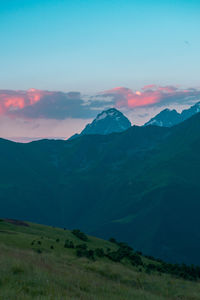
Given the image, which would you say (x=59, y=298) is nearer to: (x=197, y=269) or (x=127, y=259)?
(x=127, y=259)

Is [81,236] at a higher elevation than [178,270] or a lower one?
higher

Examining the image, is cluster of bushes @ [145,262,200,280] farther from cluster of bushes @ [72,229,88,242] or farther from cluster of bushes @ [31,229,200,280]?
cluster of bushes @ [72,229,88,242]

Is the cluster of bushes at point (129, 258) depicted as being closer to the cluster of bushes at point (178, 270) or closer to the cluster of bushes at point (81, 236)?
the cluster of bushes at point (178, 270)

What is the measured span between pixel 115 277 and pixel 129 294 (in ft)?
31.1

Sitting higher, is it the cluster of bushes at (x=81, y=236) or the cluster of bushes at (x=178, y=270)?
the cluster of bushes at (x=81, y=236)

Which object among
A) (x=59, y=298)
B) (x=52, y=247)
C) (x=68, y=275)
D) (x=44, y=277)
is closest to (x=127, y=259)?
(x=52, y=247)

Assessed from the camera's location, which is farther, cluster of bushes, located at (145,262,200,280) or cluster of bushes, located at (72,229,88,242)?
cluster of bushes, located at (72,229,88,242)

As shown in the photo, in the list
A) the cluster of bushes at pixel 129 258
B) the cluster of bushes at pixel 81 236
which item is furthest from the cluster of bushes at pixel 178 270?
the cluster of bushes at pixel 81 236

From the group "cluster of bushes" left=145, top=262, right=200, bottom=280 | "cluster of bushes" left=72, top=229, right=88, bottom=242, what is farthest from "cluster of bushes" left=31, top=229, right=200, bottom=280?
"cluster of bushes" left=72, top=229, right=88, bottom=242

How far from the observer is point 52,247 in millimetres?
38000

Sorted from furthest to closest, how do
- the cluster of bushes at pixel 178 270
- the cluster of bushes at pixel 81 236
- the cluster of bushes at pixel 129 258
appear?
1. the cluster of bushes at pixel 81 236
2. the cluster of bushes at pixel 178 270
3. the cluster of bushes at pixel 129 258

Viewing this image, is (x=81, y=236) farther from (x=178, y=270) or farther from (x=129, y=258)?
(x=178, y=270)

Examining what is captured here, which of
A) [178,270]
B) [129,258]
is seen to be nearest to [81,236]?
[129,258]

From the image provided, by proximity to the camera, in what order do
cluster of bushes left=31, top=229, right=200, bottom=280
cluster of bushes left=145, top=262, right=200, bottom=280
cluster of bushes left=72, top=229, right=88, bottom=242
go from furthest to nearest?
cluster of bushes left=72, top=229, right=88, bottom=242, cluster of bushes left=145, top=262, right=200, bottom=280, cluster of bushes left=31, top=229, right=200, bottom=280
